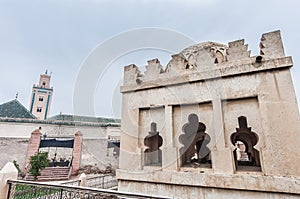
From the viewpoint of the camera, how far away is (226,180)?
384 centimetres

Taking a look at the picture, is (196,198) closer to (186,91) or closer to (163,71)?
(186,91)

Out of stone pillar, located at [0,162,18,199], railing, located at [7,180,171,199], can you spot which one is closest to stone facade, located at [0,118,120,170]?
railing, located at [7,180,171,199]

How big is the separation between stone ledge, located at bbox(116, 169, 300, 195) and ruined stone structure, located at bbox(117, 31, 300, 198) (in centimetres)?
2

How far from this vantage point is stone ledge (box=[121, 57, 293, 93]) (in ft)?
12.8

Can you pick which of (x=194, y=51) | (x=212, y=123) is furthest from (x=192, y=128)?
(x=194, y=51)

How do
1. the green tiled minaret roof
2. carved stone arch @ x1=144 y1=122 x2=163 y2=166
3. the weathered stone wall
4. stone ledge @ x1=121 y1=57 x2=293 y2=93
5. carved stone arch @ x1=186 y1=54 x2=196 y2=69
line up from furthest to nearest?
the green tiled minaret roof → carved stone arch @ x1=144 y1=122 x2=163 y2=166 → carved stone arch @ x1=186 y1=54 x2=196 y2=69 → stone ledge @ x1=121 y1=57 x2=293 y2=93 → the weathered stone wall

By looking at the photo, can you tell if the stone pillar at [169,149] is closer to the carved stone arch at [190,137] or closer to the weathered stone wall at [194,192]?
the carved stone arch at [190,137]

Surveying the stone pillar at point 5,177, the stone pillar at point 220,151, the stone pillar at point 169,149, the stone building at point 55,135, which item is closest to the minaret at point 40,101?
the stone building at point 55,135

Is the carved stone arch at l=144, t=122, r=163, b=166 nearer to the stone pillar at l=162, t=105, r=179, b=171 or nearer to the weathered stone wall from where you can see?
the stone pillar at l=162, t=105, r=179, b=171

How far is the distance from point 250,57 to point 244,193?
10.2 feet

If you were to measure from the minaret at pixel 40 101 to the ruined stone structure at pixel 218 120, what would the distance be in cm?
5545

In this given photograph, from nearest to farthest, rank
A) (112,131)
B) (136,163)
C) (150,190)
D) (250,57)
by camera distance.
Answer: (250,57) → (150,190) → (136,163) → (112,131)

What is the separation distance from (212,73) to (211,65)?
280 millimetres

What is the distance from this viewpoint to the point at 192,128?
600 centimetres
